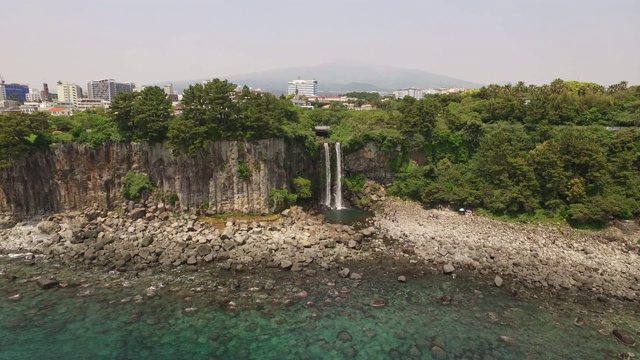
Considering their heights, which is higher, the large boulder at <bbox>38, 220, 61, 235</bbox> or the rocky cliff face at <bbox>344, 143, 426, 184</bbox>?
the rocky cliff face at <bbox>344, 143, 426, 184</bbox>

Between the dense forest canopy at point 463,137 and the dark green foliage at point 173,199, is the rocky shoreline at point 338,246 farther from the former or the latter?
the dense forest canopy at point 463,137

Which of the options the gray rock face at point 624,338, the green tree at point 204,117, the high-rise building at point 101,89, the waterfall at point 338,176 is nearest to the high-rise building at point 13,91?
the high-rise building at point 101,89

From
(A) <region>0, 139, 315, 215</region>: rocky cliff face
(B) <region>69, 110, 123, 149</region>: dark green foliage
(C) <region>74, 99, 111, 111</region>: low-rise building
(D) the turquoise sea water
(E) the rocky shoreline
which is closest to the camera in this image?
(D) the turquoise sea water

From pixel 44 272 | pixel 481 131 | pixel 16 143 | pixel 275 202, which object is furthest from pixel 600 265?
pixel 16 143

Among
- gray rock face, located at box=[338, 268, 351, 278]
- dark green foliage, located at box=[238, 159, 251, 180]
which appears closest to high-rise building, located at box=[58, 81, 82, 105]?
dark green foliage, located at box=[238, 159, 251, 180]

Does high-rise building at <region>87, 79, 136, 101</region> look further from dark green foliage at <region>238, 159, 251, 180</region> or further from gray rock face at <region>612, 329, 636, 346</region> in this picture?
gray rock face at <region>612, 329, 636, 346</region>

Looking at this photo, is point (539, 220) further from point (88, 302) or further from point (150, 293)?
point (88, 302)

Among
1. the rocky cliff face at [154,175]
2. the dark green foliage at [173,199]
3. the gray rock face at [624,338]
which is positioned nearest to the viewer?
the gray rock face at [624,338]
